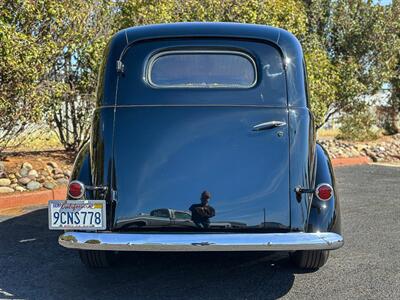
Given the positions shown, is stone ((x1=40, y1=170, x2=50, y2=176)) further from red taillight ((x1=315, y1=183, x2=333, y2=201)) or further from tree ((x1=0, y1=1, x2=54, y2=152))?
red taillight ((x1=315, y1=183, x2=333, y2=201))

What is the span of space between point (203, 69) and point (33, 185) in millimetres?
4448

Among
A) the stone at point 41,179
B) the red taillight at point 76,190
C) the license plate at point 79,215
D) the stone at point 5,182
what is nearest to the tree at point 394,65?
the stone at point 41,179

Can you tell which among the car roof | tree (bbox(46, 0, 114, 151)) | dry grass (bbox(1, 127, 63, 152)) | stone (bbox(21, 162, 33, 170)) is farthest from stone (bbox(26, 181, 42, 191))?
the car roof

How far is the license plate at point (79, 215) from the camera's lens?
3213 millimetres

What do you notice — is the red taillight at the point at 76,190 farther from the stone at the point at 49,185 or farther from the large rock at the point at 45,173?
the large rock at the point at 45,173

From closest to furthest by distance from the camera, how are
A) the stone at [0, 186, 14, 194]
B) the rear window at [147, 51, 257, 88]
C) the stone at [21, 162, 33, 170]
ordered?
1. the rear window at [147, 51, 257, 88]
2. the stone at [0, 186, 14, 194]
3. the stone at [21, 162, 33, 170]

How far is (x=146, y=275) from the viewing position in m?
3.89

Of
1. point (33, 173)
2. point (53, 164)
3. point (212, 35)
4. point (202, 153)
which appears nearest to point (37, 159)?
point (53, 164)

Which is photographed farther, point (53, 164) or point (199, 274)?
point (53, 164)

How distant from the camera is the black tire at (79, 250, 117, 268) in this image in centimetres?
380

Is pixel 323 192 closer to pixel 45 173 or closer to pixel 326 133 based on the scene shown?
pixel 45 173

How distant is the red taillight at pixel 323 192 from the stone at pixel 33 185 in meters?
4.95

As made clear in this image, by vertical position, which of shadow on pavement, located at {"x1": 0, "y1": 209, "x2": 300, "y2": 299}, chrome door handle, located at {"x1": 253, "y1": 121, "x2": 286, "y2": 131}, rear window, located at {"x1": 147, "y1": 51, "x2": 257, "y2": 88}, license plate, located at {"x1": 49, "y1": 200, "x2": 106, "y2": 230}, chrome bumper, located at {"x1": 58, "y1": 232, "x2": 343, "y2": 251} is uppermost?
rear window, located at {"x1": 147, "y1": 51, "x2": 257, "y2": 88}

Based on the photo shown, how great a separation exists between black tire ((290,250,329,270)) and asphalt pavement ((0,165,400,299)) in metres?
0.07
